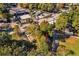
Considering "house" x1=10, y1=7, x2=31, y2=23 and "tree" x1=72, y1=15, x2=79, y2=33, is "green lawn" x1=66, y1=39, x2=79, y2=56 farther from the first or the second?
"house" x1=10, y1=7, x2=31, y2=23

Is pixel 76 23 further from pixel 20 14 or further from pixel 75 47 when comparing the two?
pixel 20 14

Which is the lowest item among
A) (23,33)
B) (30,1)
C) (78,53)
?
(78,53)

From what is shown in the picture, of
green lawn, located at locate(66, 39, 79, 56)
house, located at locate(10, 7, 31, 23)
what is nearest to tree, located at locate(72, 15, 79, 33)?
green lawn, located at locate(66, 39, 79, 56)

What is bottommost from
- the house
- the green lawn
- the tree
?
the green lawn

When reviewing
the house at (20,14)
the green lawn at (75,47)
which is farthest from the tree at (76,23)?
the house at (20,14)

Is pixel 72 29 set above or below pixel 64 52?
above

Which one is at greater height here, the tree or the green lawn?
the tree

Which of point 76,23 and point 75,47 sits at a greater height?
point 76,23

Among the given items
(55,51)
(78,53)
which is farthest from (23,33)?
(78,53)

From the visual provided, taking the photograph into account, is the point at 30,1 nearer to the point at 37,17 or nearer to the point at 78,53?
the point at 37,17

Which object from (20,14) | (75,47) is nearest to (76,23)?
(75,47)
